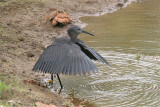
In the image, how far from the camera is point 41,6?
12.1 m

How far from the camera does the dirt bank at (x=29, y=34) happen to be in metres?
5.74

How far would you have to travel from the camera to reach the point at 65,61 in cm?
589

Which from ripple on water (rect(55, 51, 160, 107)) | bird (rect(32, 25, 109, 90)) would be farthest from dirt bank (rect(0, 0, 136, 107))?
ripple on water (rect(55, 51, 160, 107))

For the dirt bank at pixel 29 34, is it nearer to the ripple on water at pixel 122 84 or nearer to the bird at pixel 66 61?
the bird at pixel 66 61

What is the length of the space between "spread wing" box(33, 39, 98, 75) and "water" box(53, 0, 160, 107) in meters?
0.65

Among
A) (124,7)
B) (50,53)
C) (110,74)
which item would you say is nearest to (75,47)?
(50,53)

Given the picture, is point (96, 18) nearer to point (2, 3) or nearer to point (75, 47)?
point (2, 3)

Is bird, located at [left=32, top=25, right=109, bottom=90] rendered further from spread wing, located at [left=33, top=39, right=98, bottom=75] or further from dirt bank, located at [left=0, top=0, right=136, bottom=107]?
dirt bank, located at [left=0, top=0, right=136, bottom=107]

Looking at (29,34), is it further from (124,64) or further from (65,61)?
(65,61)

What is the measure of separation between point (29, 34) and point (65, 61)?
398cm

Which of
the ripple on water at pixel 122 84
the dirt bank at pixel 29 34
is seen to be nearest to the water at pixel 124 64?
the ripple on water at pixel 122 84

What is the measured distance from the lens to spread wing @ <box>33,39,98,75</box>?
222 inches

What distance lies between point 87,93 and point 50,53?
3.26 ft

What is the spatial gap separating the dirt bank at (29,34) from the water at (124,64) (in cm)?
75
